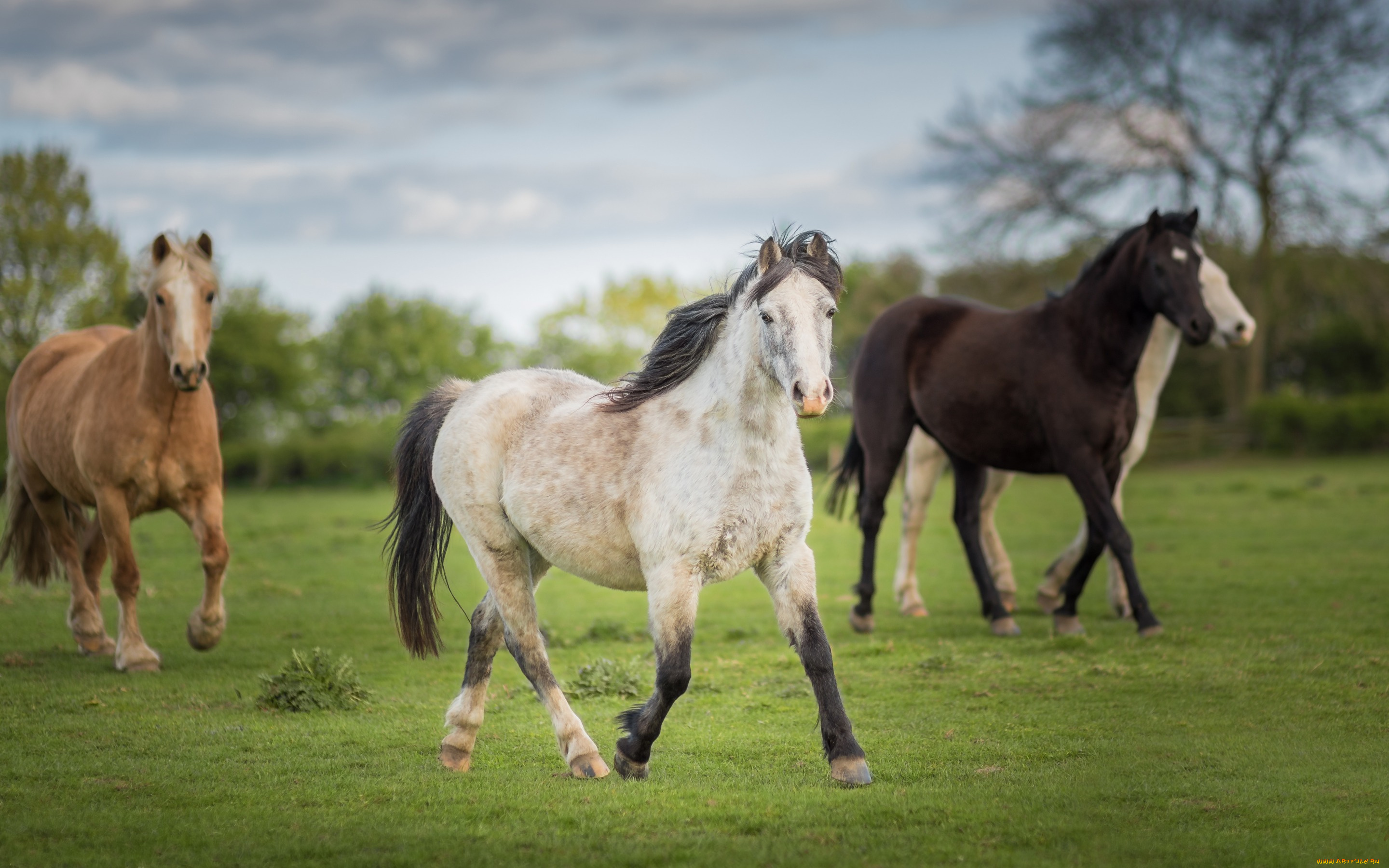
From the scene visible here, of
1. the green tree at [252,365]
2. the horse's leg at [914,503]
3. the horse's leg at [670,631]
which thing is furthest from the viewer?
the green tree at [252,365]

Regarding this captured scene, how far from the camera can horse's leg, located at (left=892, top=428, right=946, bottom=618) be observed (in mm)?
9805

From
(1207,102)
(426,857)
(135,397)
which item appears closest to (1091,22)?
(1207,102)

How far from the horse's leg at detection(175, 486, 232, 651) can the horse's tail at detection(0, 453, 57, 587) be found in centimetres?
232

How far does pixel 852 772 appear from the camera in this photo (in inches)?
181

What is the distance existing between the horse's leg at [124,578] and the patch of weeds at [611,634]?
3037 mm

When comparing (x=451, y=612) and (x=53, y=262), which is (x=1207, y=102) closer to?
(x=451, y=612)

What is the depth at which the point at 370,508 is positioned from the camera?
24.4 m

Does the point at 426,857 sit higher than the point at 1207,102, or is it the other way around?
the point at 1207,102

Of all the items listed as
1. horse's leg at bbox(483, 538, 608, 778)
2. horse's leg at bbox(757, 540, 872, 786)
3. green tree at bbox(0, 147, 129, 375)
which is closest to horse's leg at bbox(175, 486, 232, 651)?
horse's leg at bbox(483, 538, 608, 778)

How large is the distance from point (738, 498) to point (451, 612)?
6.72 m

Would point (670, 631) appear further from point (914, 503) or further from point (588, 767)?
point (914, 503)

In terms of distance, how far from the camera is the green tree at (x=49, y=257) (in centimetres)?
3850

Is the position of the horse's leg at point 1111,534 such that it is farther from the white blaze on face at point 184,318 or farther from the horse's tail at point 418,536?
the white blaze on face at point 184,318

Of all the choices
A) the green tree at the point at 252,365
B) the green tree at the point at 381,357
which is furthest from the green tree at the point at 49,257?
the green tree at the point at 381,357
